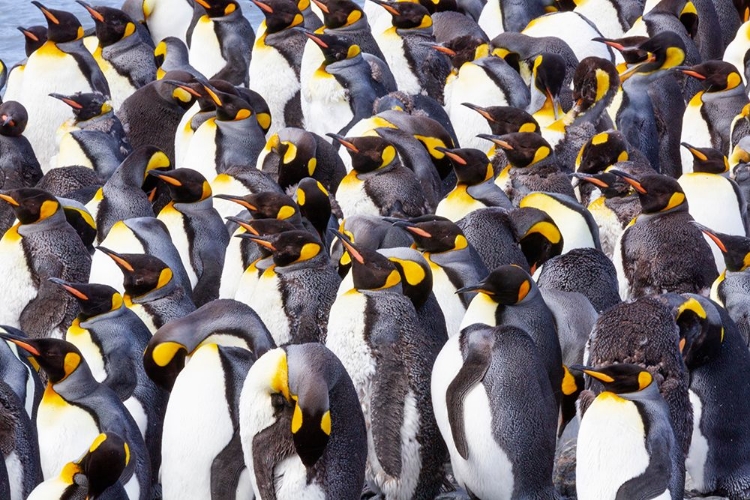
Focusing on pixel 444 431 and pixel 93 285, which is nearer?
pixel 444 431

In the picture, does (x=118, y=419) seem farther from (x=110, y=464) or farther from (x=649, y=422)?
(x=649, y=422)

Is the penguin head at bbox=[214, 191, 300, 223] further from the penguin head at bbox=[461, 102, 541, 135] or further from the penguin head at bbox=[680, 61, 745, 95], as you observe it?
the penguin head at bbox=[680, 61, 745, 95]

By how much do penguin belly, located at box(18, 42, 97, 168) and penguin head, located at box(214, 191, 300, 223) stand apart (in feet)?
8.92

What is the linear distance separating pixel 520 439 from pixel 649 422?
440 millimetres

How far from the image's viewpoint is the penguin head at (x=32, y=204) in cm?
536

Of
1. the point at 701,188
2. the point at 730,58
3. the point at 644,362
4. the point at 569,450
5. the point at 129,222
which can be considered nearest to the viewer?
the point at 644,362

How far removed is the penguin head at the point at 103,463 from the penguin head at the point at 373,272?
1.14 metres

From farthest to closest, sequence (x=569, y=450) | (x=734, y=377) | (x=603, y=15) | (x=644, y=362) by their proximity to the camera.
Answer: (x=603, y=15)
(x=569, y=450)
(x=734, y=377)
(x=644, y=362)

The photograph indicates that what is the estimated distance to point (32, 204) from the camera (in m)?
5.36

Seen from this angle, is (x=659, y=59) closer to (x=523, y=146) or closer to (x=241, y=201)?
(x=523, y=146)

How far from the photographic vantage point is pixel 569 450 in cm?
457

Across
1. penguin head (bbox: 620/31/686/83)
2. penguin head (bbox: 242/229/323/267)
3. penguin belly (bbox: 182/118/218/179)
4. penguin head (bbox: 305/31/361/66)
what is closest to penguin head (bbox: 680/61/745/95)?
penguin head (bbox: 620/31/686/83)

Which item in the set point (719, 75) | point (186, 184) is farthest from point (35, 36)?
point (719, 75)

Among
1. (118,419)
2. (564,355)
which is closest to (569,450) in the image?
(564,355)
